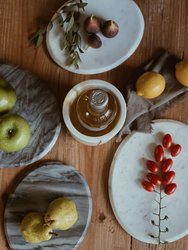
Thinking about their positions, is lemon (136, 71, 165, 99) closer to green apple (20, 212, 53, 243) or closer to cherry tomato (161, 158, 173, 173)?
cherry tomato (161, 158, 173, 173)

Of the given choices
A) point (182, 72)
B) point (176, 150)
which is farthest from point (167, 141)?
point (182, 72)

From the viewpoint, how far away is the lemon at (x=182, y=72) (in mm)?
979

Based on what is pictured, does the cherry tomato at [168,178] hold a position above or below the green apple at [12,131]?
below

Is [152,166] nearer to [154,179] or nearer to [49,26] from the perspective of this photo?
[154,179]

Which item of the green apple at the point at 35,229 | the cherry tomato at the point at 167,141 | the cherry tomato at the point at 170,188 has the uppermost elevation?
the cherry tomato at the point at 167,141

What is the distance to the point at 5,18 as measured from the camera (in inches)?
41.7

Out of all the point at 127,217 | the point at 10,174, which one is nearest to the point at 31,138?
the point at 10,174

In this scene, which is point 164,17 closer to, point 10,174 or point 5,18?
point 5,18

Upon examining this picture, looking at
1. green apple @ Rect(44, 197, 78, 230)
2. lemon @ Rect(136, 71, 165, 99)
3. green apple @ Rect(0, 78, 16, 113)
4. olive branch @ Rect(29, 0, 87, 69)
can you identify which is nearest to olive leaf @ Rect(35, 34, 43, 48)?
olive branch @ Rect(29, 0, 87, 69)

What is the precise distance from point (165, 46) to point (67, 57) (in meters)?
0.21

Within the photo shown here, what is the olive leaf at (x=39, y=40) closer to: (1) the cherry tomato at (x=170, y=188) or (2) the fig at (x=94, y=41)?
(2) the fig at (x=94, y=41)

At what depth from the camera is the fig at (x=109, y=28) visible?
3.28 ft

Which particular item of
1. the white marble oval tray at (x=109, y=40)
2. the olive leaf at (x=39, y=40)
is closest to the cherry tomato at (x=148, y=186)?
the white marble oval tray at (x=109, y=40)

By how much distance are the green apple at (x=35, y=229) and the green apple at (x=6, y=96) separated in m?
0.22
